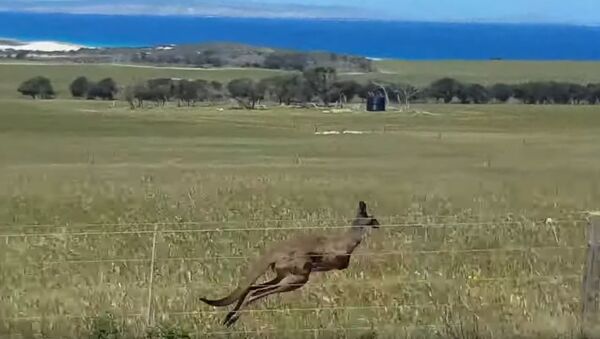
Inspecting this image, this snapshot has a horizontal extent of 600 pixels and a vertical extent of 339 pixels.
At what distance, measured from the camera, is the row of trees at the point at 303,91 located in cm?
1967

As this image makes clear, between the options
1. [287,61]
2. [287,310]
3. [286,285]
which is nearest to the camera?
[286,285]

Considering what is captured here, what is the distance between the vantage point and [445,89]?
20438mm

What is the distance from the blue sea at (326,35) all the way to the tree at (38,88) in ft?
6.79

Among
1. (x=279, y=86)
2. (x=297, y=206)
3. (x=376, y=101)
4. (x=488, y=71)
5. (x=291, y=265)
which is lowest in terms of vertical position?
(x=297, y=206)

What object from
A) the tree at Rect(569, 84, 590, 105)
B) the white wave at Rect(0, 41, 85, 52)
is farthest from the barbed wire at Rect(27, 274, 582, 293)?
the white wave at Rect(0, 41, 85, 52)

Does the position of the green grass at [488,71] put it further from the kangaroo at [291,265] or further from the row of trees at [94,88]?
the kangaroo at [291,265]

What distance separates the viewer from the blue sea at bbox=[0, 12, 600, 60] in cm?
2347

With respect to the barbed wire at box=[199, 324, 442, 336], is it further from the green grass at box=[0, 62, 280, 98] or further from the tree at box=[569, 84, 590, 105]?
the tree at box=[569, 84, 590, 105]

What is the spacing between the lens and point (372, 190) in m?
14.9

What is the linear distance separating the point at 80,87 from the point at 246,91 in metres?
2.92

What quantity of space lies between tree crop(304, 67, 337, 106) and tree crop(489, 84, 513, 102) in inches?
119

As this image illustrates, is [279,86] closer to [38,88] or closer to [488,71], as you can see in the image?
[38,88]

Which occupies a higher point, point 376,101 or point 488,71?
point 488,71

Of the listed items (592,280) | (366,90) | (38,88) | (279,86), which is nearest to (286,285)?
(592,280)
